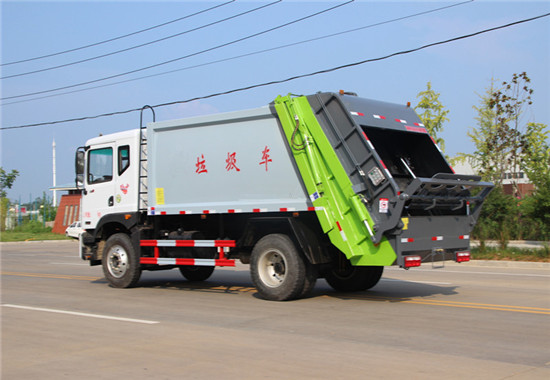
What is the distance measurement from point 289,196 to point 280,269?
1.21m

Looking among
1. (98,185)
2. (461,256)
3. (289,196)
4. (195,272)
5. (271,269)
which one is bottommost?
(195,272)

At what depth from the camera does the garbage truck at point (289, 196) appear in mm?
9453

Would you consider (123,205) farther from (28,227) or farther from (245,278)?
(28,227)

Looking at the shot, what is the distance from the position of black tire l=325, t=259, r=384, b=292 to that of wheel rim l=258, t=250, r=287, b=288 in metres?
1.21

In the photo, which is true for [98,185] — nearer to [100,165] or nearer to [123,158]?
[100,165]

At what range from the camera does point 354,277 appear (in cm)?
1135

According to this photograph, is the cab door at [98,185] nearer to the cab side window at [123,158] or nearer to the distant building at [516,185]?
the cab side window at [123,158]

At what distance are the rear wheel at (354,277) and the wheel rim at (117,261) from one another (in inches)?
160

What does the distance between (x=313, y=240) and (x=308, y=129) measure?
1.76 metres

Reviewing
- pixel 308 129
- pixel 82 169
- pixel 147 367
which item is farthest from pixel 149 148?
pixel 147 367

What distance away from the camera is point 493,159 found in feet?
105

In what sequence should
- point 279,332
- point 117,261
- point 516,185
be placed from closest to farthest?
point 279,332 < point 117,261 < point 516,185

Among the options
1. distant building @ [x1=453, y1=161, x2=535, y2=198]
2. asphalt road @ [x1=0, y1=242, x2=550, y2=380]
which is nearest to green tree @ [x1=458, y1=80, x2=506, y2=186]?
distant building @ [x1=453, y1=161, x2=535, y2=198]

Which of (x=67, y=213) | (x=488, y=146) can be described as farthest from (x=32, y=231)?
(x=488, y=146)
